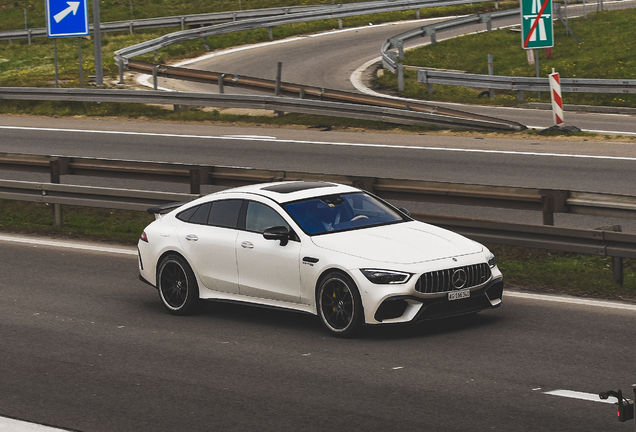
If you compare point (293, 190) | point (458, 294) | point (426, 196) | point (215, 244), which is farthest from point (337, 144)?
point (458, 294)

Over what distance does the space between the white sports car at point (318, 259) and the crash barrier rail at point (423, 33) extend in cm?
2197

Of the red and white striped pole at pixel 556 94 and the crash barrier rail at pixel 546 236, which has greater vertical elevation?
the red and white striped pole at pixel 556 94

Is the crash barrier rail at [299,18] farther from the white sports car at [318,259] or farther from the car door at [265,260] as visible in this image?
the car door at [265,260]

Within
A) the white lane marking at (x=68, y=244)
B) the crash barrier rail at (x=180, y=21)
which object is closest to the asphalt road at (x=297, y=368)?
the white lane marking at (x=68, y=244)

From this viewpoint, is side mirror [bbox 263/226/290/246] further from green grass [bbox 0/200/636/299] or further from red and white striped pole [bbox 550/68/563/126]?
red and white striped pole [bbox 550/68/563/126]

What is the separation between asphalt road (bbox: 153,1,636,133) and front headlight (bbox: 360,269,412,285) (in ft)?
51.4

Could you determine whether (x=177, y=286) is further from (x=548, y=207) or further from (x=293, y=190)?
(x=548, y=207)

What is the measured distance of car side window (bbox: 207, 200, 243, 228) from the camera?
1022 centimetres

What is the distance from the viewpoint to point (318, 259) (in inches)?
362

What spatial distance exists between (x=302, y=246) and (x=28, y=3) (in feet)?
191

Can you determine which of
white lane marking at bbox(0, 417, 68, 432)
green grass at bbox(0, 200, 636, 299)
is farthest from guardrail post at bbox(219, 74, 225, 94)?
white lane marking at bbox(0, 417, 68, 432)

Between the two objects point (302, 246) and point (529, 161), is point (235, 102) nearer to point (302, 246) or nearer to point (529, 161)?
point (529, 161)

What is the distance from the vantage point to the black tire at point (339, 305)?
8883mm

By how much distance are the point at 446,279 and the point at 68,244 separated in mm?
7395
